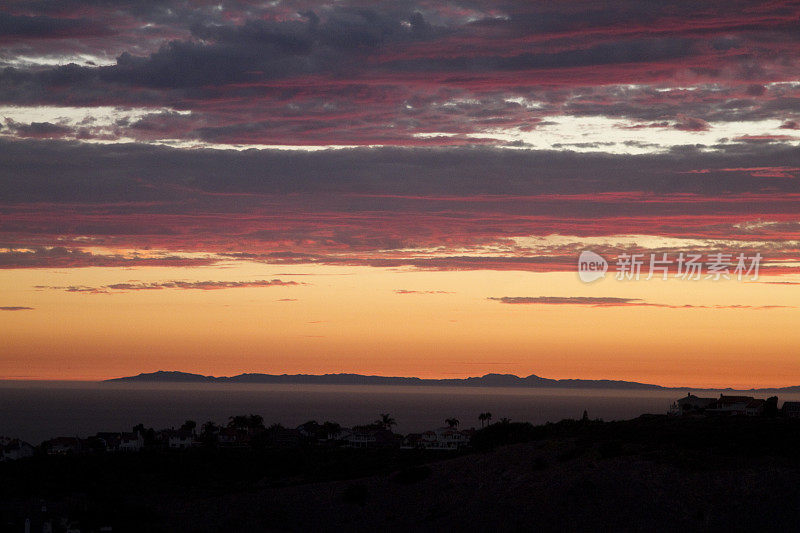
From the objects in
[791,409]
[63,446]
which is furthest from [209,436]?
[791,409]

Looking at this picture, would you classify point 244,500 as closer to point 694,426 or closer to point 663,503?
point 663,503

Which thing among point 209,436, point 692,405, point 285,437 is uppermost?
point 692,405

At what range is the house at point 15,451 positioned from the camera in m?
A: 87.3

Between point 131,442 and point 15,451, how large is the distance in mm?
12491

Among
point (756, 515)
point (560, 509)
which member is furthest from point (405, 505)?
point (756, 515)

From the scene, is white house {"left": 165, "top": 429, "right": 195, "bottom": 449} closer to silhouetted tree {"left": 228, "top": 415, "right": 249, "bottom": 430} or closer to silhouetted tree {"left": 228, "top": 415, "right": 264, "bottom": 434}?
silhouetted tree {"left": 228, "top": 415, "right": 249, "bottom": 430}

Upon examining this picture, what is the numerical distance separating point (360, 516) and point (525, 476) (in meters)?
9.00

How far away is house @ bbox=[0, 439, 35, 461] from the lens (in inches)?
3438

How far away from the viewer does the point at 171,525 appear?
45500 mm

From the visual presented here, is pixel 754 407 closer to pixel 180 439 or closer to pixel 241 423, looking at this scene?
pixel 180 439

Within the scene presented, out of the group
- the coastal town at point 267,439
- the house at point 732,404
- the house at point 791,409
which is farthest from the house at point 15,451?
the house at point 791,409

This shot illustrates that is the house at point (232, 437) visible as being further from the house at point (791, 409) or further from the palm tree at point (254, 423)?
the house at point (791, 409)

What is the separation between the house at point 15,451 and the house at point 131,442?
915 cm

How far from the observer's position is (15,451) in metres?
89.2
